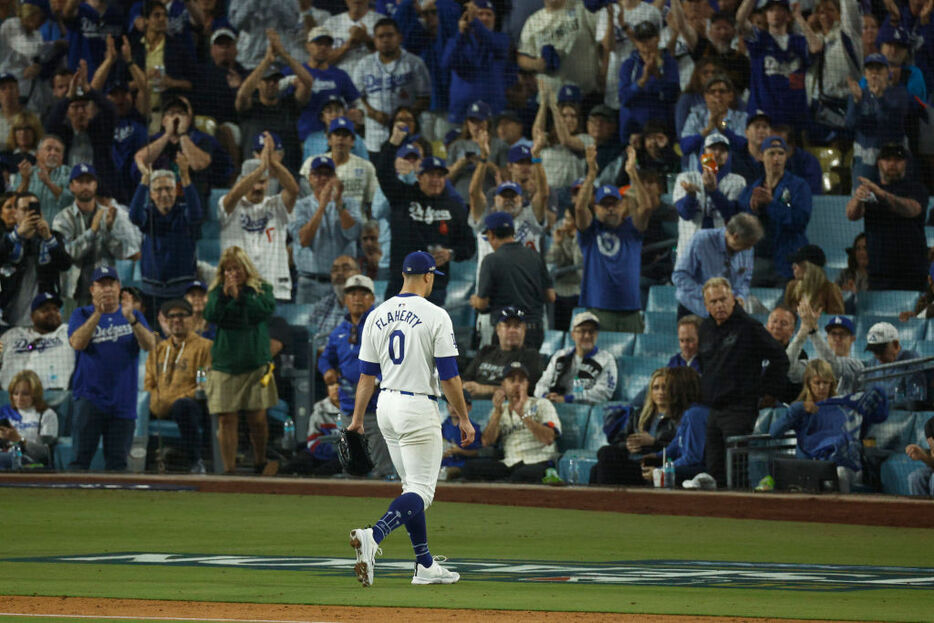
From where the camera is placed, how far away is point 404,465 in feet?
21.6

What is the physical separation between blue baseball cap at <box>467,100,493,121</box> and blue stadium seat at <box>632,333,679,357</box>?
2.93 metres

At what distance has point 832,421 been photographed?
11055 millimetres

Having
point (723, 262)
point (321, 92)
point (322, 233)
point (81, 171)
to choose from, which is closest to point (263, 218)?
point (322, 233)

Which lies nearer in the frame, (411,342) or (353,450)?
(411,342)

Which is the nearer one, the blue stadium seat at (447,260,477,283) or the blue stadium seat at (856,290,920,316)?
the blue stadium seat at (856,290,920,316)

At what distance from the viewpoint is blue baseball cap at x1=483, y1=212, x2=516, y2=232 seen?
41.0 ft

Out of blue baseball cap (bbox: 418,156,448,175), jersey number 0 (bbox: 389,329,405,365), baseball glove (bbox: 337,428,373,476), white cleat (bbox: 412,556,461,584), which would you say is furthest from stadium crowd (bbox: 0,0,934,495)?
jersey number 0 (bbox: 389,329,405,365)

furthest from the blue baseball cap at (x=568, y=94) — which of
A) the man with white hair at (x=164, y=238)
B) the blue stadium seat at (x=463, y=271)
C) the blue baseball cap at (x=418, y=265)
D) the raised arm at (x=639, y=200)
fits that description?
the blue baseball cap at (x=418, y=265)

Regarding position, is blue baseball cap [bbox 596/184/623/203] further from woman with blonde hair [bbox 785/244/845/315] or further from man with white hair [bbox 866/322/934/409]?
man with white hair [bbox 866/322/934/409]

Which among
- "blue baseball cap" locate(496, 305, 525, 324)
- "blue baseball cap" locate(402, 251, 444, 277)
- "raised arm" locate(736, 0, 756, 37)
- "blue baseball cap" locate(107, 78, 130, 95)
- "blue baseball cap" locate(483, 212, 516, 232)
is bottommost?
"blue baseball cap" locate(496, 305, 525, 324)

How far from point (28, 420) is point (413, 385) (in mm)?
7378

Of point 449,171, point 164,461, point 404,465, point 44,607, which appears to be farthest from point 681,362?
point 44,607

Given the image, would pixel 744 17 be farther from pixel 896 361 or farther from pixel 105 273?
pixel 105 273

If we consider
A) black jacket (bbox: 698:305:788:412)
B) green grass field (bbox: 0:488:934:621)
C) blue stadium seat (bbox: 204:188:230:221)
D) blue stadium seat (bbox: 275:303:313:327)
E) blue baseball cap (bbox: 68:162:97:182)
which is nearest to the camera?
green grass field (bbox: 0:488:934:621)
